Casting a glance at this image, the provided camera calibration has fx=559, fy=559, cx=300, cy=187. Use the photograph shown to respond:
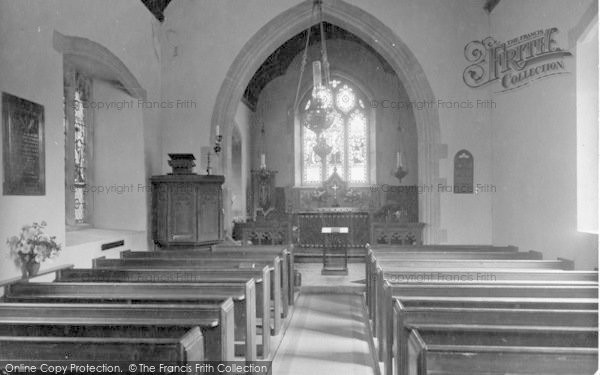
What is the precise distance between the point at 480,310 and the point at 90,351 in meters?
1.49

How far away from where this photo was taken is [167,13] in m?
7.89

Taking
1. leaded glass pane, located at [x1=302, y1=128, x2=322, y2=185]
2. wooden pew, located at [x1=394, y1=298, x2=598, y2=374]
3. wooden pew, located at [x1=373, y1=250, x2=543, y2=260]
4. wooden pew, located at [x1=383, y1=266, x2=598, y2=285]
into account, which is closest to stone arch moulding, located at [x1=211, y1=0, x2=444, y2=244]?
wooden pew, located at [x1=373, y1=250, x2=543, y2=260]

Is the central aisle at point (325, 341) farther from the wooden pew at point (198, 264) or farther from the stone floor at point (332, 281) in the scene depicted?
the stone floor at point (332, 281)

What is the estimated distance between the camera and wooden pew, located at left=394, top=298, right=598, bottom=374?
216 cm

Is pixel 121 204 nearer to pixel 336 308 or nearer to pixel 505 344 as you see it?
pixel 336 308

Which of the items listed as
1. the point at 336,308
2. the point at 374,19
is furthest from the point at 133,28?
the point at 336,308

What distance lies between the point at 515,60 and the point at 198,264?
4630 mm

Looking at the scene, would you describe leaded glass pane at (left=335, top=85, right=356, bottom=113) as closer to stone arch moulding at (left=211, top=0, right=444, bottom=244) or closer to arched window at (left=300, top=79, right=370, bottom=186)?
arched window at (left=300, top=79, right=370, bottom=186)

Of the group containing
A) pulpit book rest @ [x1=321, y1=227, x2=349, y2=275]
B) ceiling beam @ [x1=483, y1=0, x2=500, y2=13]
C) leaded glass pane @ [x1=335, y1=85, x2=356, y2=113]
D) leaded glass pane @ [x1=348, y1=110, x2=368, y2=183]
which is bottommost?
pulpit book rest @ [x1=321, y1=227, x2=349, y2=275]

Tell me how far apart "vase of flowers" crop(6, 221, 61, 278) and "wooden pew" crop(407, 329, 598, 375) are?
3.27 metres

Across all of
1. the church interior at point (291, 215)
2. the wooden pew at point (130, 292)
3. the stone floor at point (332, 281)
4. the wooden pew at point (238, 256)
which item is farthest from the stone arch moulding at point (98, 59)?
the stone floor at point (332, 281)

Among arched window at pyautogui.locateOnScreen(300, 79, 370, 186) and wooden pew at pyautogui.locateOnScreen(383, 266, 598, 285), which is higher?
arched window at pyautogui.locateOnScreen(300, 79, 370, 186)

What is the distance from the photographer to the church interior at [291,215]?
2.22 meters

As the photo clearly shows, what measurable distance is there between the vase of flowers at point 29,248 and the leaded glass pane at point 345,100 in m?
9.62
